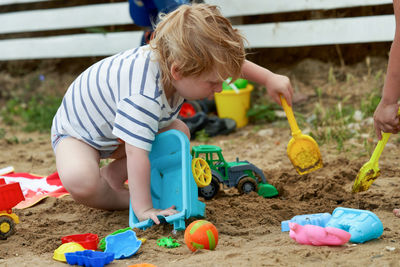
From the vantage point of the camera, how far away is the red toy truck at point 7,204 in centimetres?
180

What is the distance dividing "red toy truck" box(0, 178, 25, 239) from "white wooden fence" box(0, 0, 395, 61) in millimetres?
2558

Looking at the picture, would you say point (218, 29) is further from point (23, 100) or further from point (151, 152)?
point (23, 100)

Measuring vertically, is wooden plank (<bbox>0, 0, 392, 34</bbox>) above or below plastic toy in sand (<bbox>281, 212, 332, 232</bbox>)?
above

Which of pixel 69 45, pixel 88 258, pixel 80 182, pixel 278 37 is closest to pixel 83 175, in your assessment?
pixel 80 182

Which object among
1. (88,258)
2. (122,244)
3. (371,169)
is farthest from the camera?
(371,169)

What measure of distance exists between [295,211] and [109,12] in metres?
3.15

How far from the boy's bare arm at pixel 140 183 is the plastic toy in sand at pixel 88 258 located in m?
0.29

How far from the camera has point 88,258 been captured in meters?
1.47

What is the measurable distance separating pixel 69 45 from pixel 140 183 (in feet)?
10.8

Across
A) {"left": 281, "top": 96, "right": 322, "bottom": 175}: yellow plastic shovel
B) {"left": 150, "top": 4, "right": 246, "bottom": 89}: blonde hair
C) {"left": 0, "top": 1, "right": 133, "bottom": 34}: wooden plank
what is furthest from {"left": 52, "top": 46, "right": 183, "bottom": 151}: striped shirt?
{"left": 0, "top": 1, "right": 133, "bottom": 34}: wooden plank

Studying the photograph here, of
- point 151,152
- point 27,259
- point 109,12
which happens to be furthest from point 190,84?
point 109,12

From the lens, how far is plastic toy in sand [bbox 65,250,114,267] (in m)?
1.48

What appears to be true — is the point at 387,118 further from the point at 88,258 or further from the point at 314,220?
the point at 88,258

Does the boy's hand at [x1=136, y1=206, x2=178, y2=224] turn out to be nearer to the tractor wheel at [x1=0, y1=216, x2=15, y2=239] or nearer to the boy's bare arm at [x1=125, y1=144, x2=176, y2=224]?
the boy's bare arm at [x1=125, y1=144, x2=176, y2=224]
